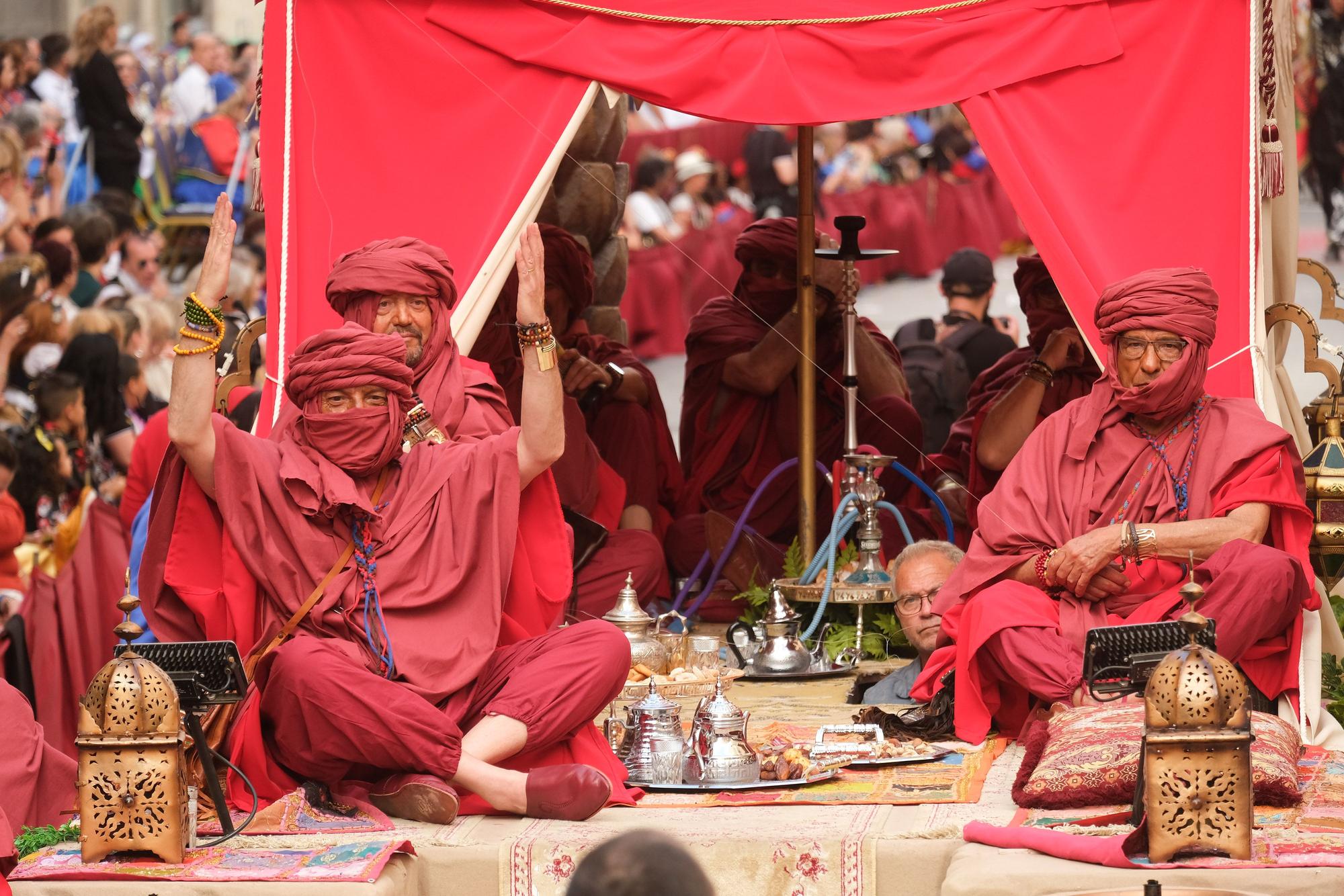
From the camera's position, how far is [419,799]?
480 centimetres

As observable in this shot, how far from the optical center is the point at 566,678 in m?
5.05

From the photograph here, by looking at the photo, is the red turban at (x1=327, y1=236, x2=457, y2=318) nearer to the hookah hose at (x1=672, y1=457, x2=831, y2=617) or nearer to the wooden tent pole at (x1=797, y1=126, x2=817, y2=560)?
the wooden tent pole at (x1=797, y1=126, x2=817, y2=560)

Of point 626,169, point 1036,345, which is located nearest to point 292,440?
point 1036,345

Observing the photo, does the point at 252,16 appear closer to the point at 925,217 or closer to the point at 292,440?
the point at 925,217

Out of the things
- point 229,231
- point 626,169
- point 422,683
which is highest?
point 626,169

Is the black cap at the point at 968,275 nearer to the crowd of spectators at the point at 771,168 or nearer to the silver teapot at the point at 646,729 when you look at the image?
the crowd of spectators at the point at 771,168

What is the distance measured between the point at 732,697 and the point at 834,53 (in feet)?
6.74

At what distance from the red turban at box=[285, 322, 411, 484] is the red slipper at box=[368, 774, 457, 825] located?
0.77 metres

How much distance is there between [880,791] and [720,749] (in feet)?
1.38

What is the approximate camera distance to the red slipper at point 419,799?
4789 millimetres

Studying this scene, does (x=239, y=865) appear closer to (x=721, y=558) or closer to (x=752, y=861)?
(x=752, y=861)

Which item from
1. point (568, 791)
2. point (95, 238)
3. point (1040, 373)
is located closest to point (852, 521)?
point (1040, 373)

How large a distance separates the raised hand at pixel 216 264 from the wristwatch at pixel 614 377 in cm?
335

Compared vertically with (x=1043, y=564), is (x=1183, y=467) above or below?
above
